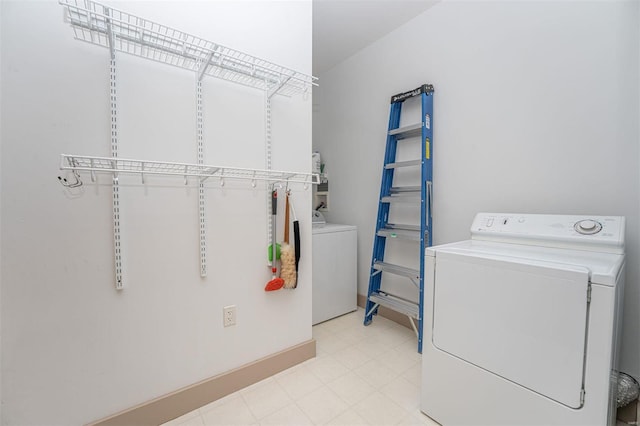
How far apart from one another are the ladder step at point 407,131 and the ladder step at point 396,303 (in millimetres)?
1412

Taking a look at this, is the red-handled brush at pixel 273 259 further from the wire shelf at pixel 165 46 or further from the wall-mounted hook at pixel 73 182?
the wall-mounted hook at pixel 73 182

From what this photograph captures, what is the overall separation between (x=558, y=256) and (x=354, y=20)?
2290 mm

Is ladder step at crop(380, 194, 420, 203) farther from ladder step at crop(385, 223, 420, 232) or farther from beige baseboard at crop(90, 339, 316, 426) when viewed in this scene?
beige baseboard at crop(90, 339, 316, 426)

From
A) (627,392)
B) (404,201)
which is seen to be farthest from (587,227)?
(404,201)

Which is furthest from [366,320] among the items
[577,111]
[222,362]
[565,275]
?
[577,111]

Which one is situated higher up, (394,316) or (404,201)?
(404,201)

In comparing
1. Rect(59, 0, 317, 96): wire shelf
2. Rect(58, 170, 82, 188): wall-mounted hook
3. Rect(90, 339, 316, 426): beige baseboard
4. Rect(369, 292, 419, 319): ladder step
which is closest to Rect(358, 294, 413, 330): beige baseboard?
Rect(369, 292, 419, 319): ladder step

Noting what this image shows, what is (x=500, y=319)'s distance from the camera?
111 cm

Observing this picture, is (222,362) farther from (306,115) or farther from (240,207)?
(306,115)

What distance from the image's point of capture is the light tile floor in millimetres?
1391

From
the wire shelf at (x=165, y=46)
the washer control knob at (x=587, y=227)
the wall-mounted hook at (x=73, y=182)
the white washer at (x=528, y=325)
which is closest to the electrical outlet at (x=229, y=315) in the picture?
the wall-mounted hook at (x=73, y=182)

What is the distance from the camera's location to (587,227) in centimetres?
129

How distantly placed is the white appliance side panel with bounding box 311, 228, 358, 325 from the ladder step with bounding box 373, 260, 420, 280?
1.09 ft

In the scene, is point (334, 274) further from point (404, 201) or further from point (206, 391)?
point (206, 391)
